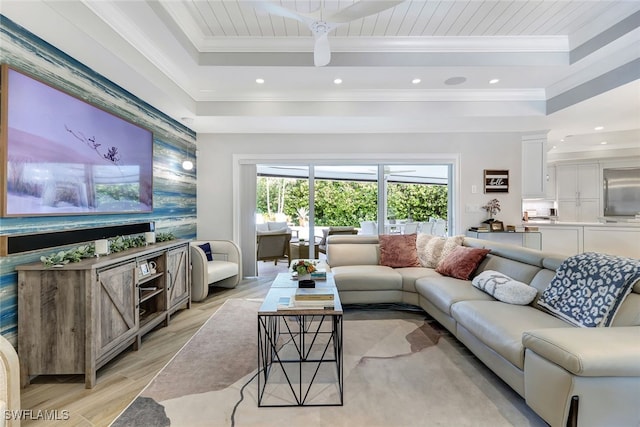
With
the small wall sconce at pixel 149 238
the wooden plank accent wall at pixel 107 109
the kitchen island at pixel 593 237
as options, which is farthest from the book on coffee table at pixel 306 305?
the kitchen island at pixel 593 237

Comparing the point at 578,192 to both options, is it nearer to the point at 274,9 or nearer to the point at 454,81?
the point at 454,81

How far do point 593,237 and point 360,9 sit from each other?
17.4 feet

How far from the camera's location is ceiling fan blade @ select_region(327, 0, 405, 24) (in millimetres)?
1821

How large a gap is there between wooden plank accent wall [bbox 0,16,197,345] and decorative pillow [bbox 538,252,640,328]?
149 inches

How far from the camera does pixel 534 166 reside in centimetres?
487

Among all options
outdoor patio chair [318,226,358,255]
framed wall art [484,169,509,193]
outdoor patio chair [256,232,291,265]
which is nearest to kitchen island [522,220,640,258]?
framed wall art [484,169,509,193]

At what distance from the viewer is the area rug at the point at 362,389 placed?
1.67m

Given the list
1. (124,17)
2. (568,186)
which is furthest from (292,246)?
(568,186)

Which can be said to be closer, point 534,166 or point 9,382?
point 9,382

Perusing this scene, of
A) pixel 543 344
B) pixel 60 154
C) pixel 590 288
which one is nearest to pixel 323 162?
pixel 60 154

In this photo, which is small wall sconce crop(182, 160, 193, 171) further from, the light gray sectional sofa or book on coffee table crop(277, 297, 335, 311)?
the light gray sectional sofa

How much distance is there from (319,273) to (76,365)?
6.39ft

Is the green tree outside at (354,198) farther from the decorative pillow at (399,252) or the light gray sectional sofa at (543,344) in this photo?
the light gray sectional sofa at (543,344)

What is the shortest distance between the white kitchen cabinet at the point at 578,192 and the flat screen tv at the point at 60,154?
8.39 metres
